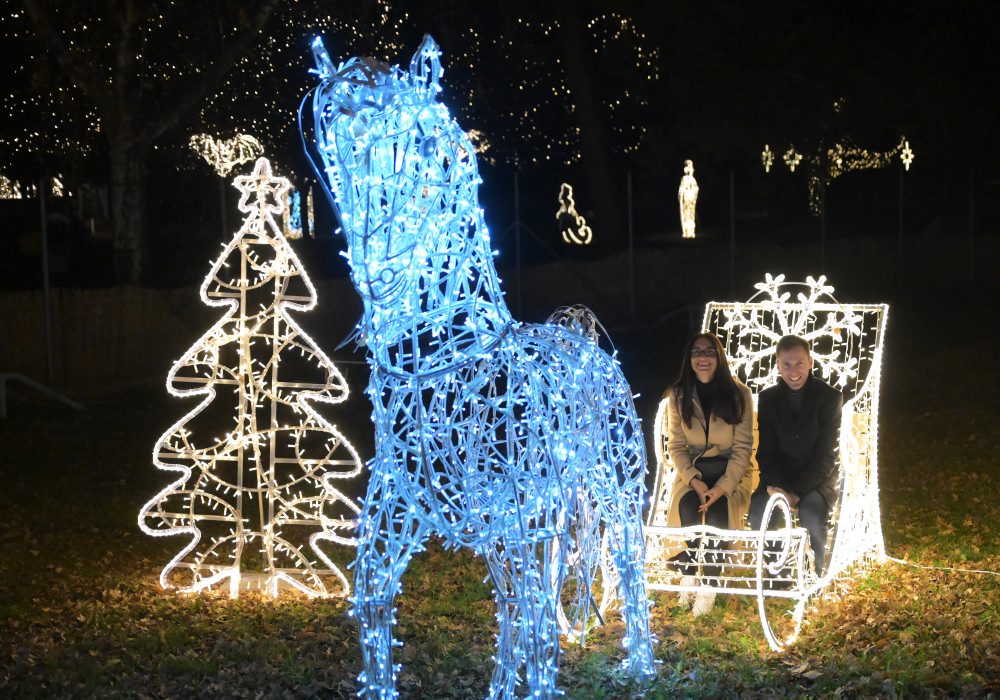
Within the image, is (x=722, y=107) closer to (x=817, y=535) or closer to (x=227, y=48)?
(x=227, y=48)

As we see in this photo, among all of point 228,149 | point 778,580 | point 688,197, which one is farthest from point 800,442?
point 688,197

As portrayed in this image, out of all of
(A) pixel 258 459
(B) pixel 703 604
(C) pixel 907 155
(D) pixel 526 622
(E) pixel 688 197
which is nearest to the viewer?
(D) pixel 526 622

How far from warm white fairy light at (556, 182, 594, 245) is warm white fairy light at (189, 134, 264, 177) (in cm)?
511

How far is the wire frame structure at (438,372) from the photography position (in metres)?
4.45

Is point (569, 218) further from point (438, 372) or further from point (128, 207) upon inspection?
point (438, 372)

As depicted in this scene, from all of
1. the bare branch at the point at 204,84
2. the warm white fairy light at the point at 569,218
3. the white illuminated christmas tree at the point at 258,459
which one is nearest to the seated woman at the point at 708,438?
the white illuminated christmas tree at the point at 258,459

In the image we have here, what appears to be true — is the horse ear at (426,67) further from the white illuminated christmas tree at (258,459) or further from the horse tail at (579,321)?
the white illuminated christmas tree at (258,459)

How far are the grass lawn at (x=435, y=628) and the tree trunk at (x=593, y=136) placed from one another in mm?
11423

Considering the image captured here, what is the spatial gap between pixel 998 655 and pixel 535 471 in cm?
223

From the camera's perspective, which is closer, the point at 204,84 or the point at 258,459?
the point at 258,459

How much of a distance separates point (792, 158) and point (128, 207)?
15.2 meters

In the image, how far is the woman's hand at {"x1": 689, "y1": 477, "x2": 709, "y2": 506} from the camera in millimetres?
6297

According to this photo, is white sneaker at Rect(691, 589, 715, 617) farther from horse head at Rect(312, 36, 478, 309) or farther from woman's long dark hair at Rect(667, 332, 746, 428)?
horse head at Rect(312, 36, 478, 309)

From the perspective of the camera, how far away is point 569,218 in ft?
80.0
